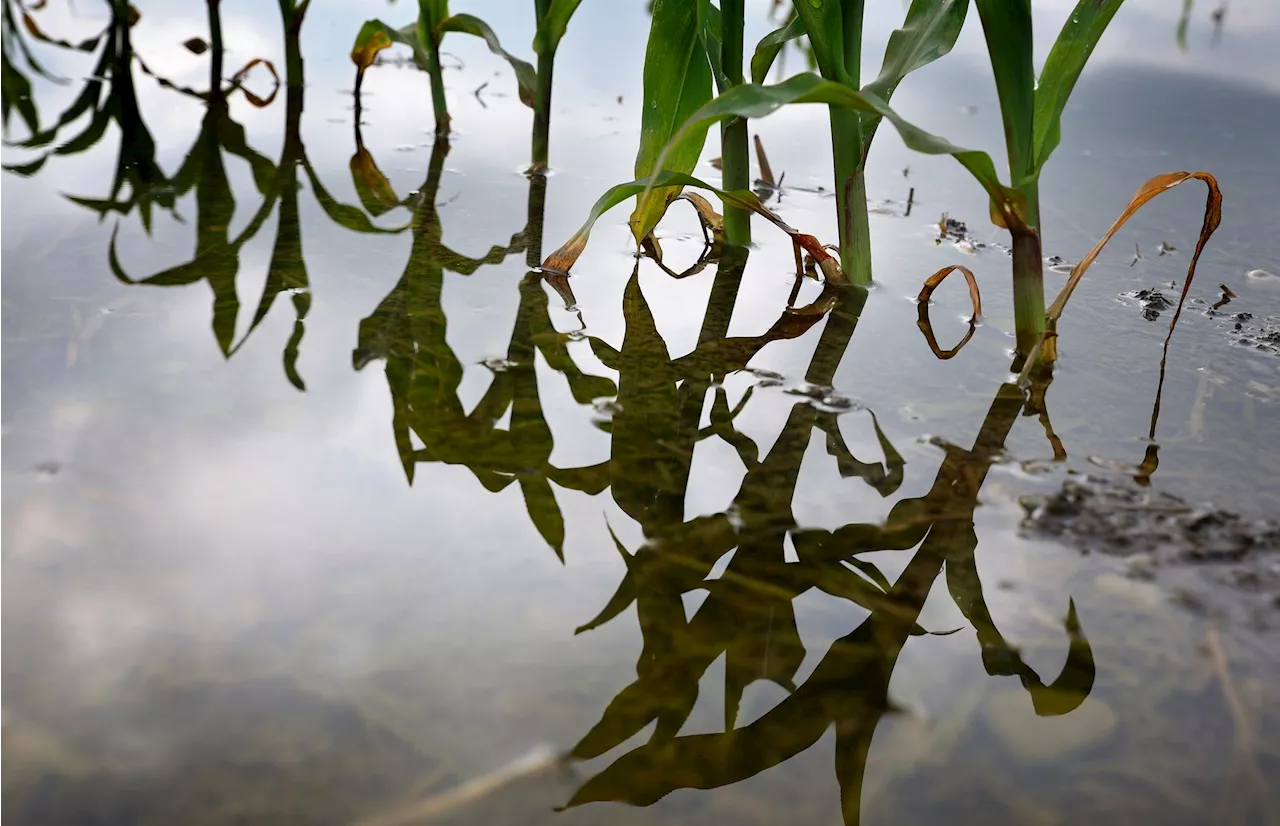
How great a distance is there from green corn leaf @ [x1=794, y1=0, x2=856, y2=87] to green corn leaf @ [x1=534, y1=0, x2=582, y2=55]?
784mm

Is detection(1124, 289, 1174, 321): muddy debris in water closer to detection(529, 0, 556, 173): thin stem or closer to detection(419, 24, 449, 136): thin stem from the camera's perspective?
detection(529, 0, 556, 173): thin stem

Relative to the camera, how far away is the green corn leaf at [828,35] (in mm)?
1484

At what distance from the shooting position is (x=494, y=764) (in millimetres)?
641

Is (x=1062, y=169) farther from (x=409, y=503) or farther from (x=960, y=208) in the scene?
(x=409, y=503)

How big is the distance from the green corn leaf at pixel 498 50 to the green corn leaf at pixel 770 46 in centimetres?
87

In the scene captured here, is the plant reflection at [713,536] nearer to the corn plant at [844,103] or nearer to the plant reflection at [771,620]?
the plant reflection at [771,620]

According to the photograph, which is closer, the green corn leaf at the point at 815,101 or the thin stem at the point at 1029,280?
the green corn leaf at the point at 815,101

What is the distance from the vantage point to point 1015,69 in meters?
1.30

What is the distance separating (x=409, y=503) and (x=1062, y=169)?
2.15 m

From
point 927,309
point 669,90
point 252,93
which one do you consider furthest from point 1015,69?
point 252,93

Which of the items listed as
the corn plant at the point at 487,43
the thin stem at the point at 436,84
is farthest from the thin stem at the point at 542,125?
the thin stem at the point at 436,84

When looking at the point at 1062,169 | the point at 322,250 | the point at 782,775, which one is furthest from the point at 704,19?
the point at 782,775

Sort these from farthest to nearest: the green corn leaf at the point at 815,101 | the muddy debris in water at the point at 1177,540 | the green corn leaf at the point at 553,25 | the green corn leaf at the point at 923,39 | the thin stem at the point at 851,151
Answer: the green corn leaf at the point at 553,25, the thin stem at the point at 851,151, the green corn leaf at the point at 923,39, the green corn leaf at the point at 815,101, the muddy debris in water at the point at 1177,540

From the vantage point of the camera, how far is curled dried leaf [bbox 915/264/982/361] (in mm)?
1433
